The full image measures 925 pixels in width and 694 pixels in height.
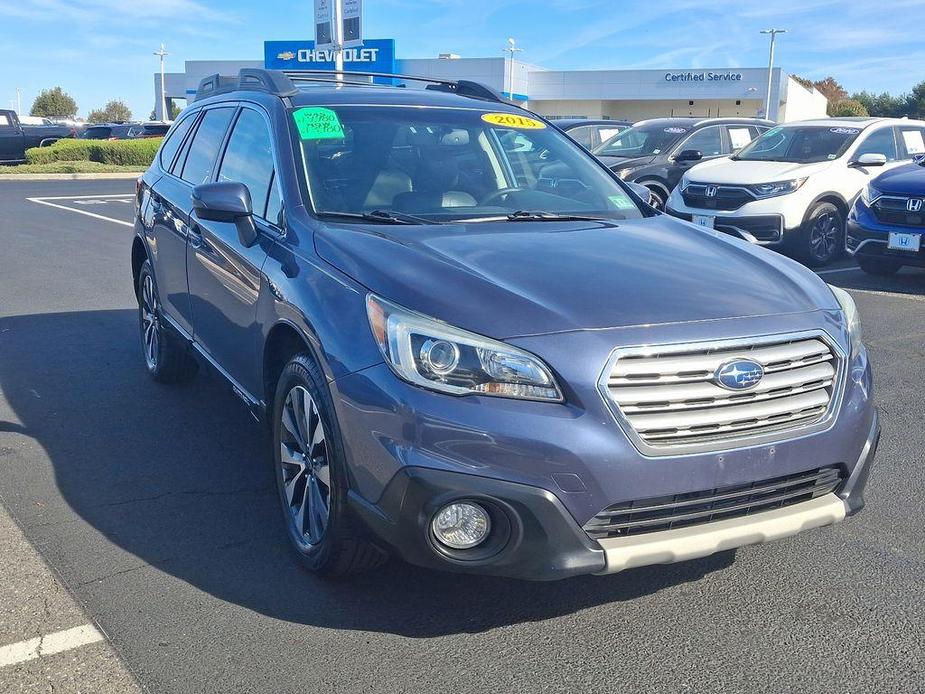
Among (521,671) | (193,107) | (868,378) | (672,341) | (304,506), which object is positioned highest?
(193,107)

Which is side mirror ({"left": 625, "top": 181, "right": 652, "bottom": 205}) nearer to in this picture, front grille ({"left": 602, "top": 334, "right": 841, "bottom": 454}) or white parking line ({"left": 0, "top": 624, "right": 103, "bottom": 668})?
front grille ({"left": 602, "top": 334, "right": 841, "bottom": 454})

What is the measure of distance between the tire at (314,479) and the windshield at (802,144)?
9385 millimetres

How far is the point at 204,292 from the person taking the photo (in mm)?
4664

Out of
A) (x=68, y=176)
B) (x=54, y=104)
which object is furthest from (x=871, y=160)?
(x=54, y=104)

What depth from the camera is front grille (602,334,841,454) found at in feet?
9.39

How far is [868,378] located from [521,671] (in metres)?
1.60

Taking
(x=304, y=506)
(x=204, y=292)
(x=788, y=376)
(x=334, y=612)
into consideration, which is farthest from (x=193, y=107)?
(x=788, y=376)

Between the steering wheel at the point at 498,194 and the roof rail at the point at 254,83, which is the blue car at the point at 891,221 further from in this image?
the roof rail at the point at 254,83

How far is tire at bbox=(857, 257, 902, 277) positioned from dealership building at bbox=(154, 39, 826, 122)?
45525mm

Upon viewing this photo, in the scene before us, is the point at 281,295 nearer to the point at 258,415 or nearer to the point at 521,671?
the point at 258,415

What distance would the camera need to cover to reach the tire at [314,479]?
3158 mm

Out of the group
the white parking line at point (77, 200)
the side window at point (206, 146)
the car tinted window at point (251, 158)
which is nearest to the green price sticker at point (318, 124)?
the car tinted window at point (251, 158)

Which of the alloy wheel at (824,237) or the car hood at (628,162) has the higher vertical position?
the car hood at (628,162)

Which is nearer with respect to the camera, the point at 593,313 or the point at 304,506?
the point at 593,313
